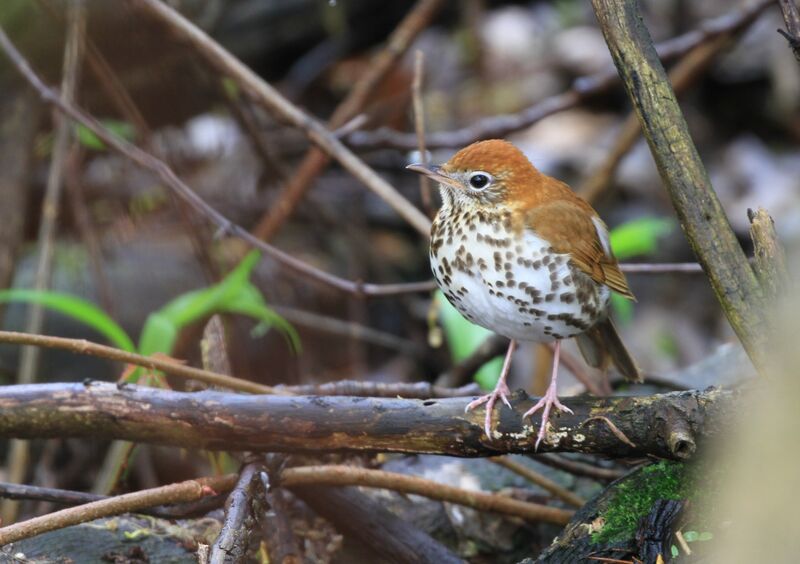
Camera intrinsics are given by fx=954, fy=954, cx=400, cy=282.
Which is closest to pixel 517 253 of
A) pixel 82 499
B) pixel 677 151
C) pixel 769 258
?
pixel 677 151

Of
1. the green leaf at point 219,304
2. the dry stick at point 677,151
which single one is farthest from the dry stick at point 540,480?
the dry stick at point 677,151

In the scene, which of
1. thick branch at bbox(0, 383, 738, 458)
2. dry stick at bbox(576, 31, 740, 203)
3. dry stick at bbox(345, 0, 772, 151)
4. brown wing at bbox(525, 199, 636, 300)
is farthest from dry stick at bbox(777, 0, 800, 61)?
dry stick at bbox(576, 31, 740, 203)

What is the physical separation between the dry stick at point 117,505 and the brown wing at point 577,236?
119 centimetres

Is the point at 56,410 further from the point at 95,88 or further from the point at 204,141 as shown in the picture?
the point at 204,141

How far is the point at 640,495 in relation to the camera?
2518mm

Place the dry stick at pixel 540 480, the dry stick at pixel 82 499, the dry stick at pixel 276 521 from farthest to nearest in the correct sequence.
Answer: the dry stick at pixel 540 480 < the dry stick at pixel 276 521 < the dry stick at pixel 82 499

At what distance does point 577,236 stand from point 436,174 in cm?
50

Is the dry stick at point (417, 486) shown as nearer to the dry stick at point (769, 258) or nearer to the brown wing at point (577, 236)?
the brown wing at point (577, 236)

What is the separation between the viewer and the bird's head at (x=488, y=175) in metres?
3.00

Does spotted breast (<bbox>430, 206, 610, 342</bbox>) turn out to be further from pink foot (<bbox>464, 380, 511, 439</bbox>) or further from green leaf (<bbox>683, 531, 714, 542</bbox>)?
green leaf (<bbox>683, 531, 714, 542</bbox>)

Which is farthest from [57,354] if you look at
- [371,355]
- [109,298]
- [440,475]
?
[440,475]

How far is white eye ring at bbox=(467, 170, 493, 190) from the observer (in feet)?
9.88

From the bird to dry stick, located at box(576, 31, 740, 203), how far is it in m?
1.99

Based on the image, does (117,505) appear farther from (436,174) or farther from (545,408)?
(436,174)
